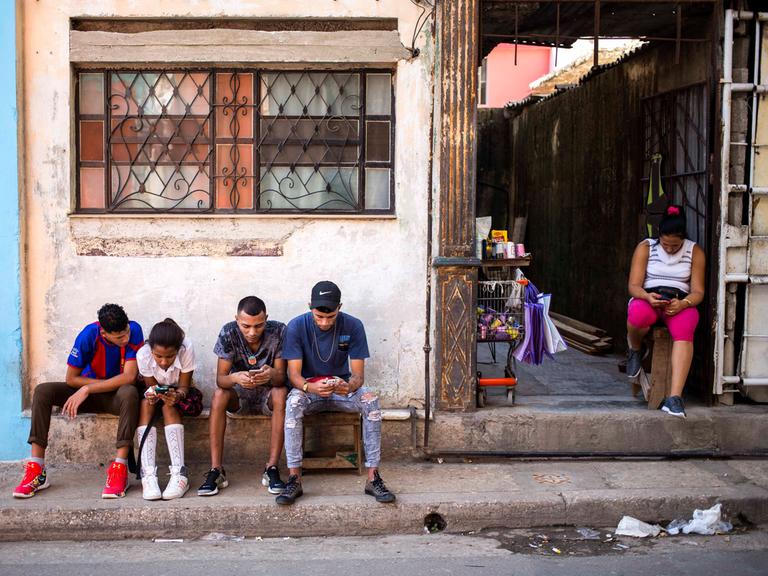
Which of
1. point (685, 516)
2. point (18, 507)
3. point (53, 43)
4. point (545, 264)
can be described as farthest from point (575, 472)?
point (545, 264)

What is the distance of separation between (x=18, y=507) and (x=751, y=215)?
18.7 ft

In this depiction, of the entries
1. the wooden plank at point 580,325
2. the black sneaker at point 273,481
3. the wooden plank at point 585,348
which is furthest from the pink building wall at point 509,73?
the black sneaker at point 273,481

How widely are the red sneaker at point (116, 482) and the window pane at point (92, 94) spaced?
269 centimetres

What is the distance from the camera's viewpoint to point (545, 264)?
12938 mm

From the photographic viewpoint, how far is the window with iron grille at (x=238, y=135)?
623 cm

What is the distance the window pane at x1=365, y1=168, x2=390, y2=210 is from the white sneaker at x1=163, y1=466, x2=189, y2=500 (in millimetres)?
2380

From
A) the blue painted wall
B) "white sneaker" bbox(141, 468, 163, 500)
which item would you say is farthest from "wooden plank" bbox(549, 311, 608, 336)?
the blue painted wall

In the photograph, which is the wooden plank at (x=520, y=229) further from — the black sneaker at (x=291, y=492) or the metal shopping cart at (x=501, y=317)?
the black sneaker at (x=291, y=492)

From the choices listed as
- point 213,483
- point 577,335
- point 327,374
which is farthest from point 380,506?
point 577,335

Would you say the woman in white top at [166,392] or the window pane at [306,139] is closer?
the woman in white top at [166,392]

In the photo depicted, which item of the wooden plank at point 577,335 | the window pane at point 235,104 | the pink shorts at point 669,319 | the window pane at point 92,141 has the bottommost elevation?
the wooden plank at point 577,335

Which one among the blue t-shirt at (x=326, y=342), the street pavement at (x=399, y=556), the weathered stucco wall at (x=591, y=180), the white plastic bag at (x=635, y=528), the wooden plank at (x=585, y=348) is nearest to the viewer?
the street pavement at (x=399, y=556)

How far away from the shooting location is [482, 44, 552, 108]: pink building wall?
26.2m

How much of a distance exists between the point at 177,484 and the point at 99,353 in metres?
1.12
